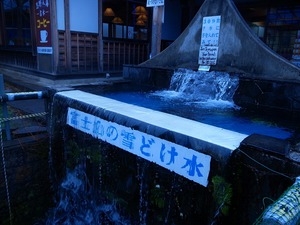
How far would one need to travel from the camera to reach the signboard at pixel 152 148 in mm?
2643

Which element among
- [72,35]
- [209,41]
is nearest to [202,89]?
[209,41]

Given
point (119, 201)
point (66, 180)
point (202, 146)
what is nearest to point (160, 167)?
point (202, 146)

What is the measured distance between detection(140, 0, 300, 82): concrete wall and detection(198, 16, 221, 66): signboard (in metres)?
0.10

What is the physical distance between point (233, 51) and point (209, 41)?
2.16 feet

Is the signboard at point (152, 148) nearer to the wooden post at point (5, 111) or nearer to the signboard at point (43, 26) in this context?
the wooden post at point (5, 111)

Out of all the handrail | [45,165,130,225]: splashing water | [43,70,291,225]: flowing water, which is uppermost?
the handrail

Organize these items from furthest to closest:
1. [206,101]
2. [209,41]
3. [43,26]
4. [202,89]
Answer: [43,26], [209,41], [202,89], [206,101]

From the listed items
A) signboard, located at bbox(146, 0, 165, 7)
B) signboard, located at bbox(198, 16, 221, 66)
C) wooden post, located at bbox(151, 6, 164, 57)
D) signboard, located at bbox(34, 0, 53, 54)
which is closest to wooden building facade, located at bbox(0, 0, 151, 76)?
signboard, located at bbox(34, 0, 53, 54)

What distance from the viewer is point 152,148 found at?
121 inches

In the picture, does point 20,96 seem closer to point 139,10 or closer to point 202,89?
point 202,89

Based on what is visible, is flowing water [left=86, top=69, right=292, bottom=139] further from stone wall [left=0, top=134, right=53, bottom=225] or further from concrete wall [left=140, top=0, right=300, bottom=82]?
stone wall [left=0, top=134, right=53, bottom=225]

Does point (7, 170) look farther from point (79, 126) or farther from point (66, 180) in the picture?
point (79, 126)

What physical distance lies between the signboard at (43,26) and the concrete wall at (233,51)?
4.35 meters

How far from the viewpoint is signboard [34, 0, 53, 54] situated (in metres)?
8.38
